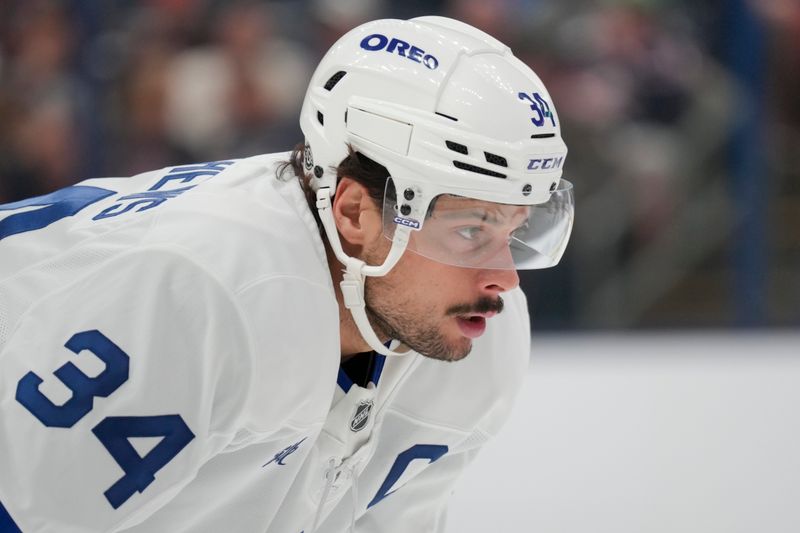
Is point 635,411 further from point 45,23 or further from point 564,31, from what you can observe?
point 45,23

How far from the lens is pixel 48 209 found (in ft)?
7.90

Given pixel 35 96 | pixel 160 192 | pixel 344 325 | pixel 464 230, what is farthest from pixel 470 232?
pixel 35 96

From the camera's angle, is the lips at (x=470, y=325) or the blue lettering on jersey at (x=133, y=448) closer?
the blue lettering on jersey at (x=133, y=448)

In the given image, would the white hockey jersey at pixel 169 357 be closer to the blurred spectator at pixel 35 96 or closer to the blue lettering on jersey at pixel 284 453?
the blue lettering on jersey at pixel 284 453

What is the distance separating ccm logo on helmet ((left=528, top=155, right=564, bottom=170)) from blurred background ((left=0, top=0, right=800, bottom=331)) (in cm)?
345

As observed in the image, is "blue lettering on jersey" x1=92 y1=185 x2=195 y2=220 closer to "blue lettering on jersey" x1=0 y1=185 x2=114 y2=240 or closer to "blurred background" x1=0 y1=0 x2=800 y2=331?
"blue lettering on jersey" x1=0 y1=185 x2=114 y2=240

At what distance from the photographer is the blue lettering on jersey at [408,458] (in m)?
2.79

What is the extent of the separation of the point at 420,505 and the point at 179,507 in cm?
85

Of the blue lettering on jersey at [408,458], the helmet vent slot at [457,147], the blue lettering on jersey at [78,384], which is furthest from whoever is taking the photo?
the blue lettering on jersey at [408,458]

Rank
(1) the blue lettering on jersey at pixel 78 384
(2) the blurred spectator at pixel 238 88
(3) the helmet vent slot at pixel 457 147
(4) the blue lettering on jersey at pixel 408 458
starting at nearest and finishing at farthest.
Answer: (1) the blue lettering on jersey at pixel 78 384
(3) the helmet vent slot at pixel 457 147
(4) the blue lettering on jersey at pixel 408 458
(2) the blurred spectator at pixel 238 88

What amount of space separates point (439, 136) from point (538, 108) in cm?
22

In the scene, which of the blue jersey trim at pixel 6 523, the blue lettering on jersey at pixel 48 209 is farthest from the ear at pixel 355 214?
the blue jersey trim at pixel 6 523

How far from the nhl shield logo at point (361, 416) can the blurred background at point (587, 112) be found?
3256 mm

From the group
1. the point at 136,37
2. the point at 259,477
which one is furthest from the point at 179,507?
the point at 136,37
